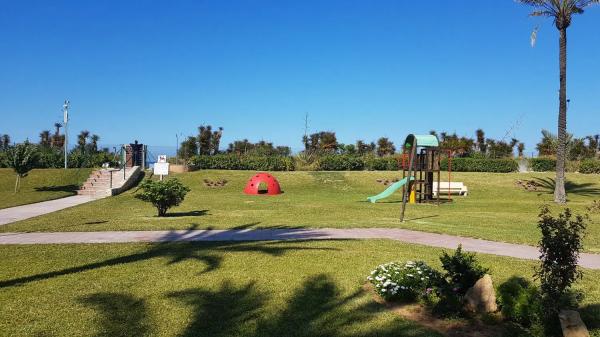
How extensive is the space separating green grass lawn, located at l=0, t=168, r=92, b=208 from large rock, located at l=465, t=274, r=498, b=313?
61.9 feet

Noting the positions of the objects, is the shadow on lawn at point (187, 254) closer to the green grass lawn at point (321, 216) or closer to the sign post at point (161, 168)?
the green grass lawn at point (321, 216)

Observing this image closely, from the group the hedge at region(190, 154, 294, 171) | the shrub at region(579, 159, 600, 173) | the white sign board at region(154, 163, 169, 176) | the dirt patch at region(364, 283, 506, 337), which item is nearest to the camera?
the dirt patch at region(364, 283, 506, 337)

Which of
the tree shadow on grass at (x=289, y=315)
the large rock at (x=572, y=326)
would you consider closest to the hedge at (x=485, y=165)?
the tree shadow on grass at (x=289, y=315)

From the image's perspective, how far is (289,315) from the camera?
569 cm

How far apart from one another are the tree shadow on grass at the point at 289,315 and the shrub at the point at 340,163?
2871 centimetres

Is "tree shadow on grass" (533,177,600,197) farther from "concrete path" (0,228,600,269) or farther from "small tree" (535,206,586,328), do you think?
"small tree" (535,206,586,328)

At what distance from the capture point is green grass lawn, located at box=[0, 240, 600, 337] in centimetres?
527

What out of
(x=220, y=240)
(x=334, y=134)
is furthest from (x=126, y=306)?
(x=334, y=134)

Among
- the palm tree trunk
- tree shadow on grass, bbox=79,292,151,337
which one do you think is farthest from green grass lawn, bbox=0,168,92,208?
the palm tree trunk

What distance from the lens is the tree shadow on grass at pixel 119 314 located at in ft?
16.6

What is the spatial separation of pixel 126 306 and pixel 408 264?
388 centimetres

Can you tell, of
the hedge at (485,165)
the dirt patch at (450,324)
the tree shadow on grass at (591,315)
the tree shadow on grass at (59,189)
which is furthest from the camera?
the hedge at (485,165)

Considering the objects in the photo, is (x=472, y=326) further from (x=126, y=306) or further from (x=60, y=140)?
(x=60, y=140)

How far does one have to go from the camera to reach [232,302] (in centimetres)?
613
